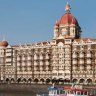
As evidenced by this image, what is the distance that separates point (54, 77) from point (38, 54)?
11324mm

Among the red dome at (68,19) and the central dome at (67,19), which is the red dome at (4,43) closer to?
the central dome at (67,19)

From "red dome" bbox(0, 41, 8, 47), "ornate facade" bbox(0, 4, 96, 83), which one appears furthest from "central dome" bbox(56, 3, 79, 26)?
"red dome" bbox(0, 41, 8, 47)

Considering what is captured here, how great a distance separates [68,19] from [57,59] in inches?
607

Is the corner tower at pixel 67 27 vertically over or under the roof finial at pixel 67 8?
under

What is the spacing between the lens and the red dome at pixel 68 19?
14038cm

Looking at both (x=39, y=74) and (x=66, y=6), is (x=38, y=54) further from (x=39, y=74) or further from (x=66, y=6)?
(x=66, y=6)

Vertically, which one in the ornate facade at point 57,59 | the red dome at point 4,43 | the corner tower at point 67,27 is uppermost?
the corner tower at point 67,27

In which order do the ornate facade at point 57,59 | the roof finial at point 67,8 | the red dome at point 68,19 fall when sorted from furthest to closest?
the roof finial at point 67,8, the red dome at point 68,19, the ornate facade at point 57,59

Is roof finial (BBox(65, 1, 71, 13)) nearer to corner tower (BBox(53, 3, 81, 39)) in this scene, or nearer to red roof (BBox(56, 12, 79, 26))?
corner tower (BBox(53, 3, 81, 39))

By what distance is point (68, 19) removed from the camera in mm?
140750

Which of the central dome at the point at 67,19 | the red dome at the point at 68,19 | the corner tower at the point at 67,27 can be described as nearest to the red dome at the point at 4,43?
the corner tower at the point at 67,27

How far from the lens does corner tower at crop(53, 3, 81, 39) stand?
139m

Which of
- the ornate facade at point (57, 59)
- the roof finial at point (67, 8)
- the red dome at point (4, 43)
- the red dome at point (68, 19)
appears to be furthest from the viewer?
the red dome at point (4, 43)

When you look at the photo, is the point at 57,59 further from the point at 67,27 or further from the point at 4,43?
the point at 4,43
